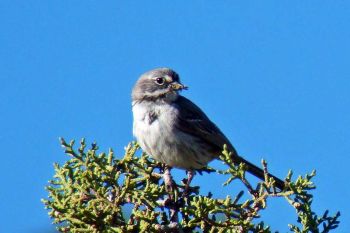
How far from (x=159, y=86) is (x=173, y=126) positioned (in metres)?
0.63

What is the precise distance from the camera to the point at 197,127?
9523mm

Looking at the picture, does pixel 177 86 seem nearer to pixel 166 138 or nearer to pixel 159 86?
pixel 159 86

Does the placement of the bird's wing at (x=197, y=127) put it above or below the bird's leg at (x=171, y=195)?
above

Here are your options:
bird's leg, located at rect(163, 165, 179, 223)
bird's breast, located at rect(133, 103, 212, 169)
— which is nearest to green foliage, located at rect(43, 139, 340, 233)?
bird's leg, located at rect(163, 165, 179, 223)

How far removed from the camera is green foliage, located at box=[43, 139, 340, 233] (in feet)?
20.2

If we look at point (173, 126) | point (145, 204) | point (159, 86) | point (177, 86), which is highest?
point (159, 86)

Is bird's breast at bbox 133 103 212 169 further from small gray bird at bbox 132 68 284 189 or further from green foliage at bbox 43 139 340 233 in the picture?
green foliage at bbox 43 139 340 233

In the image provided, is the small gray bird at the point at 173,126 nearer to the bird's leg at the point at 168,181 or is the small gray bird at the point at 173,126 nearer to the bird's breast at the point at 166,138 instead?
the bird's breast at the point at 166,138

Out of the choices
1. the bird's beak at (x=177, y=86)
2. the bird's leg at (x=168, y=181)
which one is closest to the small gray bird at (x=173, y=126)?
the bird's beak at (x=177, y=86)

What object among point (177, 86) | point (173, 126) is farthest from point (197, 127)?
point (177, 86)

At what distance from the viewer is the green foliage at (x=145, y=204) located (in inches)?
242

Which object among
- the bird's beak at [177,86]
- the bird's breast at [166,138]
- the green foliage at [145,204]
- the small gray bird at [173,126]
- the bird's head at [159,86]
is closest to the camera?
the green foliage at [145,204]

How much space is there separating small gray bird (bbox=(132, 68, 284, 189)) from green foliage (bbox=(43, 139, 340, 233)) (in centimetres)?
186

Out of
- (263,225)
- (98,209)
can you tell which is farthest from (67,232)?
(263,225)
